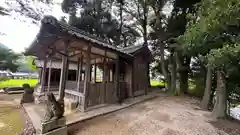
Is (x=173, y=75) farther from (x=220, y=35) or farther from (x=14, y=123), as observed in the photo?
(x=14, y=123)

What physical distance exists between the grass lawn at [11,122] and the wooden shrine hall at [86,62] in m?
1.95

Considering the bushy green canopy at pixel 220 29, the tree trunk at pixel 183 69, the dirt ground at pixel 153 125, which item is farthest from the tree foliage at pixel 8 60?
the bushy green canopy at pixel 220 29

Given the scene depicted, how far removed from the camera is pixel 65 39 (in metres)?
5.10

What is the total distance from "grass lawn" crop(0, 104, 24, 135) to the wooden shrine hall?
1945 millimetres

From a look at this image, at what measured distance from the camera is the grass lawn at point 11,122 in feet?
16.3

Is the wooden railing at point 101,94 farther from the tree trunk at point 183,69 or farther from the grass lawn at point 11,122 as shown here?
the tree trunk at point 183,69

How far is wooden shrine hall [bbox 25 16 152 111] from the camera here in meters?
5.02

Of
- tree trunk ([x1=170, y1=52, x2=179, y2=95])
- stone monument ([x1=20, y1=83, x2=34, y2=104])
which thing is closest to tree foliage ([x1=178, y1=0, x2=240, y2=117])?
tree trunk ([x1=170, y1=52, x2=179, y2=95])

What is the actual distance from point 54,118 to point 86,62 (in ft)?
9.68

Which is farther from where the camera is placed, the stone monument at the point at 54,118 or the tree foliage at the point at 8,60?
the tree foliage at the point at 8,60

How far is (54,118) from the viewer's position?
13.9 feet

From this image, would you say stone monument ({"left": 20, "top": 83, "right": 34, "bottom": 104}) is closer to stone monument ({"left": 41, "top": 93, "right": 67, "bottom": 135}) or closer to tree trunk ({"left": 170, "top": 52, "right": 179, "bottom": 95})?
stone monument ({"left": 41, "top": 93, "right": 67, "bottom": 135})

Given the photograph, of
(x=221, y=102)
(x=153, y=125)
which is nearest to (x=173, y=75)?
(x=221, y=102)

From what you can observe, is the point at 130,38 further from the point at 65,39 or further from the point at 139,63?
the point at 65,39
